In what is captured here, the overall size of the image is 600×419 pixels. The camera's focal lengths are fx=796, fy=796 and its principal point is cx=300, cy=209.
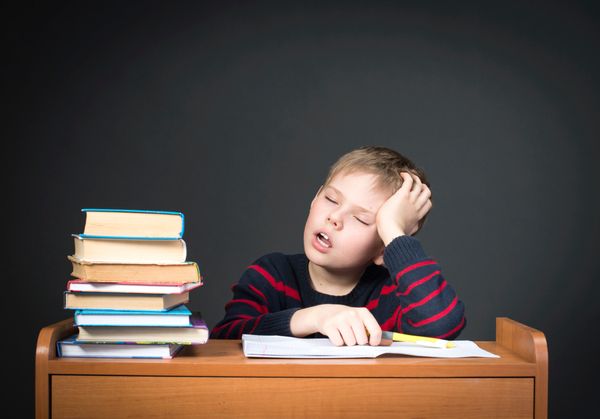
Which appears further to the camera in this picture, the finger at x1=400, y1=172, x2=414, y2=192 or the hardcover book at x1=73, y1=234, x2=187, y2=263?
the finger at x1=400, y1=172, x2=414, y2=192

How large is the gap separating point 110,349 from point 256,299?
617mm

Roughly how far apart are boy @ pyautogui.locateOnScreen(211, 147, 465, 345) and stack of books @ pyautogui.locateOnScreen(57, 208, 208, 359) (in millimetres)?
285

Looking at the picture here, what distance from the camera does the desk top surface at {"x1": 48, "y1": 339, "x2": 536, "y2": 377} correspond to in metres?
1.13

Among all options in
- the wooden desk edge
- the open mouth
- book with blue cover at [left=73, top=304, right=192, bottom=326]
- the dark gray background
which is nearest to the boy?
the open mouth

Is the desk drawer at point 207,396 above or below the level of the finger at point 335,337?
below

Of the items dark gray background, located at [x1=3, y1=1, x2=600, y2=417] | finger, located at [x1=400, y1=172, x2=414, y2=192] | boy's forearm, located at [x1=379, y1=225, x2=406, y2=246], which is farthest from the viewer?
dark gray background, located at [x1=3, y1=1, x2=600, y2=417]

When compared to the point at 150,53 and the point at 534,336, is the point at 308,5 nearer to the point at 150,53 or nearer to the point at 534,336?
the point at 150,53

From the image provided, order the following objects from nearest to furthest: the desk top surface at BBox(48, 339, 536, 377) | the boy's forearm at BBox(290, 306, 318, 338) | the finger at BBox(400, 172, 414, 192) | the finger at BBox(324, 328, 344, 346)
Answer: the desk top surface at BBox(48, 339, 536, 377) < the finger at BBox(324, 328, 344, 346) < the boy's forearm at BBox(290, 306, 318, 338) < the finger at BBox(400, 172, 414, 192)

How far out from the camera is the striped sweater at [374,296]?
145 centimetres

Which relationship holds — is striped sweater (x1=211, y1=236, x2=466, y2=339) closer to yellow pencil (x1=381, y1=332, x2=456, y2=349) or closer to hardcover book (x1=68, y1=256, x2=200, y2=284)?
yellow pencil (x1=381, y1=332, x2=456, y2=349)

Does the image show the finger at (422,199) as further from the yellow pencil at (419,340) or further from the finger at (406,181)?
the yellow pencil at (419,340)

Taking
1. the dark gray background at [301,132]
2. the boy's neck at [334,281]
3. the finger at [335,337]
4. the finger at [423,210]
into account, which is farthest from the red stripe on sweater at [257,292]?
the dark gray background at [301,132]

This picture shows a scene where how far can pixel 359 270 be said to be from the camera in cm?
183

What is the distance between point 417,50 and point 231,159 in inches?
34.8
